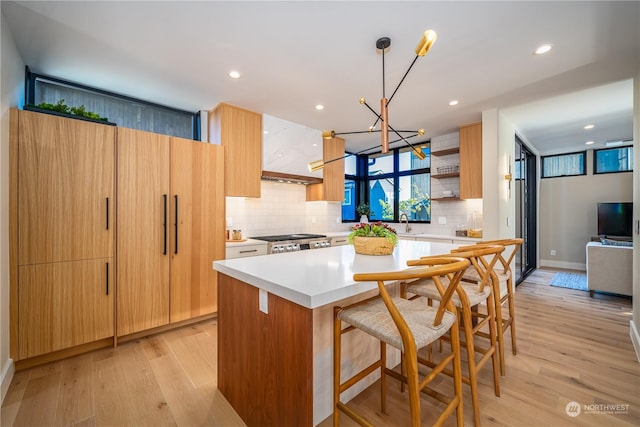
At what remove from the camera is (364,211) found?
537 cm

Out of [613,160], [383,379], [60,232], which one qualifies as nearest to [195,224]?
[60,232]

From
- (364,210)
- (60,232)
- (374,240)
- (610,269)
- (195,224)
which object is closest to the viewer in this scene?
(374,240)

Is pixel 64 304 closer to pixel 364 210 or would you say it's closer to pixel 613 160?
pixel 364 210

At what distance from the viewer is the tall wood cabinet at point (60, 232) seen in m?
1.98

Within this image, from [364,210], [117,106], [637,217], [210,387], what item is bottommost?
[210,387]

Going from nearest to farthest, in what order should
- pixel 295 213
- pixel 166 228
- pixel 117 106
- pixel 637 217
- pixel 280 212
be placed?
pixel 637 217
pixel 166 228
pixel 117 106
pixel 280 212
pixel 295 213

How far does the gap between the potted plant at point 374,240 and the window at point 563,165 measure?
20.0 feet

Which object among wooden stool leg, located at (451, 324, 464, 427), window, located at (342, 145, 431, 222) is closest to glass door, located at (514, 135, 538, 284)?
window, located at (342, 145, 431, 222)

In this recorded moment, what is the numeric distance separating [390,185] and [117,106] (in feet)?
14.7

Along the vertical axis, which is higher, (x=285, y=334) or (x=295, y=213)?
(x=295, y=213)

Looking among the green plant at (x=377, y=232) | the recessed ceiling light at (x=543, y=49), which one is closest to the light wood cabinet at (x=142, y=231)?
the green plant at (x=377, y=232)

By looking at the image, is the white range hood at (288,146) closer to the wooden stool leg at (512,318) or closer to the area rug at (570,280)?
the wooden stool leg at (512,318)

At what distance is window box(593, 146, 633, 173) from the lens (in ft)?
16.6

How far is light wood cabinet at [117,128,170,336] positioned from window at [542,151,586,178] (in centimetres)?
746
